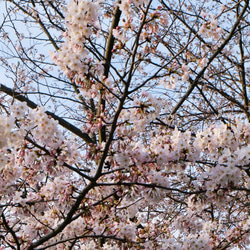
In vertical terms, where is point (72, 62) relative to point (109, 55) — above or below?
below

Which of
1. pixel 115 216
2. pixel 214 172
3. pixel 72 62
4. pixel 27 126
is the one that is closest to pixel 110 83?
pixel 72 62

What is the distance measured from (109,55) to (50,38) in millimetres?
1452

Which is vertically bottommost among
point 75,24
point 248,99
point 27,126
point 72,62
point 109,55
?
point 27,126

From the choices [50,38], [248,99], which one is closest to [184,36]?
[248,99]

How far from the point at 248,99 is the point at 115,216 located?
4.07 meters

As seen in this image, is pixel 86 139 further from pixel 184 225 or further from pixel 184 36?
pixel 184 36

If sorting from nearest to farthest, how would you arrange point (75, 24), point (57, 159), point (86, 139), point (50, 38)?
point (75, 24) → point (57, 159) → point (86, 139) → point (50, 38)

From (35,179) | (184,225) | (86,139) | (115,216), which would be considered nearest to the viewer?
(35,179)

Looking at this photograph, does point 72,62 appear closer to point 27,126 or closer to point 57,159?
point 27,126

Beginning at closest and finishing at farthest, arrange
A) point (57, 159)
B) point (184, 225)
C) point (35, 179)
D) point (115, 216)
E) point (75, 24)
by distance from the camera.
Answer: point (75, 24), point (57, 159), point (35, 179), point (115, 216), point (184, 225)

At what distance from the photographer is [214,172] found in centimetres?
298

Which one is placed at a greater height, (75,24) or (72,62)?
(75,24)

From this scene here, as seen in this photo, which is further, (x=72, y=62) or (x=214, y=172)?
(x=214, y=172)

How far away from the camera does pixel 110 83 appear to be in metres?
3.07
